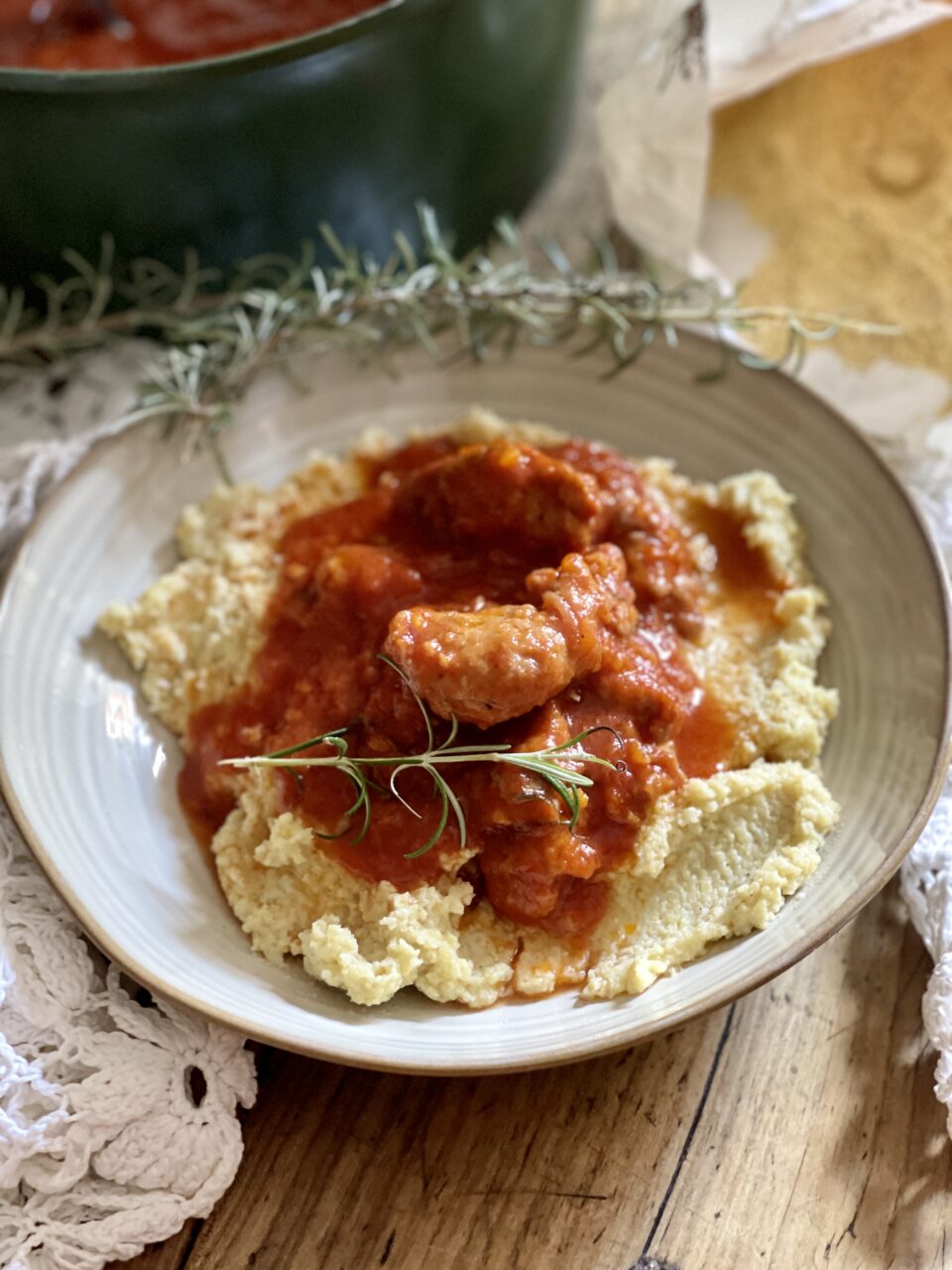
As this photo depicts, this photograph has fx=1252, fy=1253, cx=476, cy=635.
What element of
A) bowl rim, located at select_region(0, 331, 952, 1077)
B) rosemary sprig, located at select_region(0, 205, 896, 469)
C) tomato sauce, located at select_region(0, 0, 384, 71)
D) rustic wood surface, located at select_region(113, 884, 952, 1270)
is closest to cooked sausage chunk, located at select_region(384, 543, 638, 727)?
bowl rim, located at select_region(0, 331, 952, 1077)

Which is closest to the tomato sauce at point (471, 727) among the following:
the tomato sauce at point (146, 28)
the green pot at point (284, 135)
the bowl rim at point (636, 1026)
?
the bowl rim at point (636, 1026)

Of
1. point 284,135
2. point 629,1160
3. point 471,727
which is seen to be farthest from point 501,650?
point 284,135

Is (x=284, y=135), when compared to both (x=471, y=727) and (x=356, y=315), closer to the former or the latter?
(x=356, y=315)

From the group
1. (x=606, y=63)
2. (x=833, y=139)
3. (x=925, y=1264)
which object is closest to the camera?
(x=925, y=1264)

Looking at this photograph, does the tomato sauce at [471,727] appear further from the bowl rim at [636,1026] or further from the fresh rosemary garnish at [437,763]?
the bowl rim at [636,1026]

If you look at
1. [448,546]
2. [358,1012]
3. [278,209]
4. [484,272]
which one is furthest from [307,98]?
[358,1012]

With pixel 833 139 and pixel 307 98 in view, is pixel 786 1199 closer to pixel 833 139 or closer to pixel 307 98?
pixel 307 98
